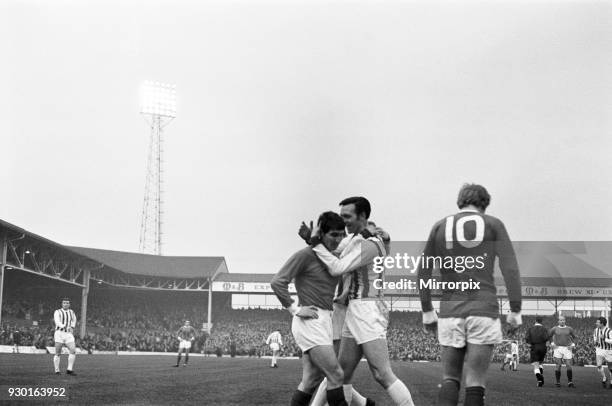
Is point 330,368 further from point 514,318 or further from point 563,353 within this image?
point 563,353

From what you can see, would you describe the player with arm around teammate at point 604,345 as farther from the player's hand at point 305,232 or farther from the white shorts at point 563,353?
the player's hand at point 305,232

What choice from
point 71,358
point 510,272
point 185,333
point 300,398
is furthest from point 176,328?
point 510,272

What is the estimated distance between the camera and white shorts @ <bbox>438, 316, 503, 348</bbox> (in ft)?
18.8

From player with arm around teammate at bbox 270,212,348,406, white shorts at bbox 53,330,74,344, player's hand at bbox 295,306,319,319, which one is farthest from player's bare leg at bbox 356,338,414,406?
white shorts at bbox 53,330,74,344

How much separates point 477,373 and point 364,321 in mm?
1358

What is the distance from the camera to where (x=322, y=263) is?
6715 millimetres

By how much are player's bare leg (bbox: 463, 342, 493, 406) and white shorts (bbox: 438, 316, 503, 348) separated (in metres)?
0.06

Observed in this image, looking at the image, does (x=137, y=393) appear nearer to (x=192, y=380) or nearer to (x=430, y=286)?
(x=192, y=380)

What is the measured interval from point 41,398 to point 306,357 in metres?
6.33

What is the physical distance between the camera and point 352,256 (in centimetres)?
665

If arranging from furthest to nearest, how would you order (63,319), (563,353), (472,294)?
(63,319)
(563,353)
(472,294)

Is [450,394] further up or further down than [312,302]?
further down

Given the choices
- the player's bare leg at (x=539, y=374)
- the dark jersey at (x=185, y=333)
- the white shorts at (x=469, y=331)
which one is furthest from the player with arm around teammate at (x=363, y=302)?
the dark jersey at (x=185, y=333)

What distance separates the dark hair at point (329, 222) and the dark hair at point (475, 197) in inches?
48.3
